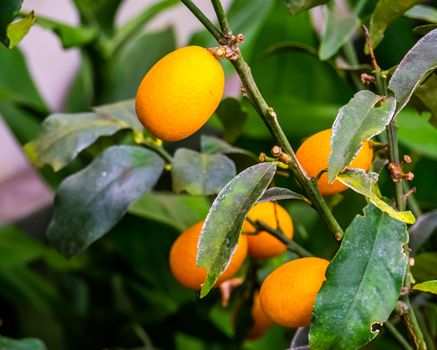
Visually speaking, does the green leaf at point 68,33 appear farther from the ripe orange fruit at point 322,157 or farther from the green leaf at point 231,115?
the ripe orange fruit at point 322,157

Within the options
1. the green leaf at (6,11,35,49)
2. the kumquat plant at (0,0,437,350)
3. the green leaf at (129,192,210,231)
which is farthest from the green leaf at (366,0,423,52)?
the green leaf at (129,192,210,231)

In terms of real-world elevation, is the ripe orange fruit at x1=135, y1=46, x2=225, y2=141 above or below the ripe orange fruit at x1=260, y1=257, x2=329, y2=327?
above

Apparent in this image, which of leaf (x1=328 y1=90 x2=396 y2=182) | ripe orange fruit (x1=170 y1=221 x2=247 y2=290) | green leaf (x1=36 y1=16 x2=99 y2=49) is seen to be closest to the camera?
leaf (x1=328 y1=90 x2=396 y2=182)

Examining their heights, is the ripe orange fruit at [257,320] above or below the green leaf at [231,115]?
below

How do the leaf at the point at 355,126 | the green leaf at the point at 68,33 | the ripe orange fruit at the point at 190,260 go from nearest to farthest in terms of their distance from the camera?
the leaf at the point at 355,126, the ripe orange fruit at the point at 190,260, the green leaf at the point at 68,33

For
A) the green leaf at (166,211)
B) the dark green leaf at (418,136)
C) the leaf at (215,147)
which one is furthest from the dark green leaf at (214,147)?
the dark green leaf at (418,136)

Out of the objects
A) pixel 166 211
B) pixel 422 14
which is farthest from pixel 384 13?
pixel 166 211

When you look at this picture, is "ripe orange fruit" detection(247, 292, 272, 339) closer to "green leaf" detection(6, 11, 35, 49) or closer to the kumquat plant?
the kumquat plant

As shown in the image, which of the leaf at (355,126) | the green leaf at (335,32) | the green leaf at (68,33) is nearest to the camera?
the leaf at (355,126)
